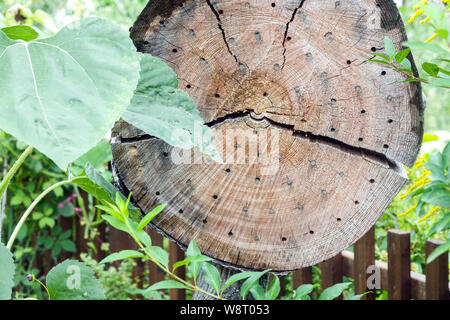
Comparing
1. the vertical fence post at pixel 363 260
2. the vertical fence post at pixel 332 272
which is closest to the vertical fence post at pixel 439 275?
the vertical fence post at pixel 363 260

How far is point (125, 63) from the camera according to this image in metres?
0.76

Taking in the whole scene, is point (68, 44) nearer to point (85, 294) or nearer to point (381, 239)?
point (85, 294)

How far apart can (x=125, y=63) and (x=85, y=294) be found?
1.80 feet

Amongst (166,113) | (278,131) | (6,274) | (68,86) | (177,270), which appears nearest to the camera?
(68,86)

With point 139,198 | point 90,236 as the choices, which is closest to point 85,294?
point 139,198

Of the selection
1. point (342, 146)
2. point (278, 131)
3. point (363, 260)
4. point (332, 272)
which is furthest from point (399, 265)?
point (278, 131)

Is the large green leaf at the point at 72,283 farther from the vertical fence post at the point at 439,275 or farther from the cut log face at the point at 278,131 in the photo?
the vertical fence post at the point at 439,275

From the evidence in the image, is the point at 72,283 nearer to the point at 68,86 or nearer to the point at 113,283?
the point at 68,86

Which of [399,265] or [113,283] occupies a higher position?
[399,265]

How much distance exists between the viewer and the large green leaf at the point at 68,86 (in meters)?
0.65

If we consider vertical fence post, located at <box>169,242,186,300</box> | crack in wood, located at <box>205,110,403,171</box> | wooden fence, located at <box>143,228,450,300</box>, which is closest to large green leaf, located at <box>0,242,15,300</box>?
crack in wood, located at <box>205,110,403,171</box>

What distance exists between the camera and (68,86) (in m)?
0.72

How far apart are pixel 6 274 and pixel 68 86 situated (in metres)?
0.37

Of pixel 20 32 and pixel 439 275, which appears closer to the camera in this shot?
pixel 20 32
